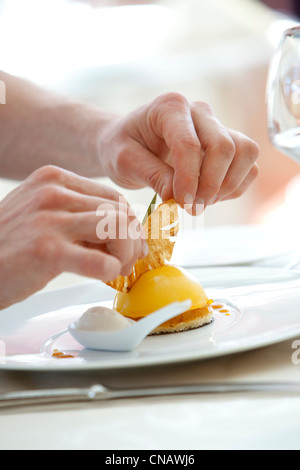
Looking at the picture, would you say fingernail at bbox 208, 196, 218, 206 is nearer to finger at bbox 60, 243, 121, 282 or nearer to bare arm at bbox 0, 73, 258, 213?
bare arm at bbox 0, 73, 258, 213

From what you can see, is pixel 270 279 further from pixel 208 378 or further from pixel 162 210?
pixel 208 378

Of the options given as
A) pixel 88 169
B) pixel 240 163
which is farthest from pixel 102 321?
pixel 88 169

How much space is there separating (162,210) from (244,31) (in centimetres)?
363

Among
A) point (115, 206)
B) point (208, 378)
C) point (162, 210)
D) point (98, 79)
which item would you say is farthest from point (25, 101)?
point (98, 79)

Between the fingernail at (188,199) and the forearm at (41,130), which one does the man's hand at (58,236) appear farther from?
the forearm at (41,130)

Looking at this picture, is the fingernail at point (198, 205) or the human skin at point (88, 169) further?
the fingernail at point (198, 205)

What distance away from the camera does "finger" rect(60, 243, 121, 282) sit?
679 millimetres

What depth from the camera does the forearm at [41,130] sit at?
1484 mm

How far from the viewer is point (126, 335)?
28.1 inches

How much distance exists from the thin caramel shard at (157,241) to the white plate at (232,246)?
0.30 m

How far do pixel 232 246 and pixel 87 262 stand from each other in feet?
2.47

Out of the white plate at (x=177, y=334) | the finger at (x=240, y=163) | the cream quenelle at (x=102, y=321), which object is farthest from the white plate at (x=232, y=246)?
the cream quenelle at (x=102, y=321)

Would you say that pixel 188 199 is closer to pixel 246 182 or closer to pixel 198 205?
pixel 198 205

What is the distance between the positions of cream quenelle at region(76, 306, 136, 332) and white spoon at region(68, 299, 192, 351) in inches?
0.4
